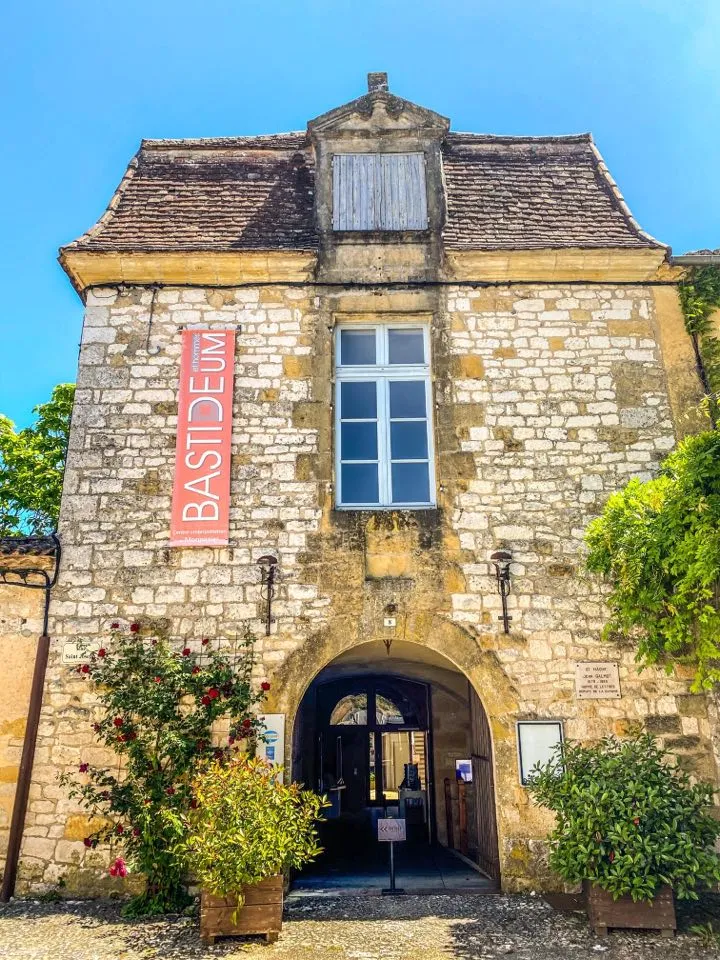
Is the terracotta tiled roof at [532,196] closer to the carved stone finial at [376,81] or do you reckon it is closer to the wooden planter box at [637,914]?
the carved stone finial at [376,81]

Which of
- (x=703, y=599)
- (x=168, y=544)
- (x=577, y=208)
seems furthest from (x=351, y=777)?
(x=577, y=208)

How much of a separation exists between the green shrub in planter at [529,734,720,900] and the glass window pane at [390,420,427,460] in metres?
2.92

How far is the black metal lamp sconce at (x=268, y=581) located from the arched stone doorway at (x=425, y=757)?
38.3 inches

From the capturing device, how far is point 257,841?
438cm

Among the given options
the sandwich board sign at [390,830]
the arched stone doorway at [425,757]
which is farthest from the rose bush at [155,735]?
the sandwich board sign at [390,830]

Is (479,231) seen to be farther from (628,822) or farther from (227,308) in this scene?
(628,822)

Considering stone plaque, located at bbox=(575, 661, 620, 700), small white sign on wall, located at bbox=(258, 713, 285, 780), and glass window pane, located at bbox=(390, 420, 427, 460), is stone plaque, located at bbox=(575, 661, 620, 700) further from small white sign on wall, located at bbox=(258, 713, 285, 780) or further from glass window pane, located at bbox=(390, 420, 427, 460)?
small white sign on wall, located at bbox=(258, 713, 285, 780)

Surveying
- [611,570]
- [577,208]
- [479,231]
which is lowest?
[611,570]

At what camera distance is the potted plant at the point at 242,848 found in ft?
14.2

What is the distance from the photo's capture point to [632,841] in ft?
Answer: 14.9

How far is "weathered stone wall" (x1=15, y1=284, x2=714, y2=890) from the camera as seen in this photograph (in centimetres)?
575

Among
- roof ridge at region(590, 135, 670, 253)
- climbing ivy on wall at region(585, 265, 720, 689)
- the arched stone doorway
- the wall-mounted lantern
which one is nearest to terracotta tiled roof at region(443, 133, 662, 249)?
roof ridge at region(590, 135, 670, 253)

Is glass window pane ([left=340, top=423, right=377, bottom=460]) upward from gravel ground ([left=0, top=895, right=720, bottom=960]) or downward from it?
upward

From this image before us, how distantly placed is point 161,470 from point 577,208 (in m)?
5.11
